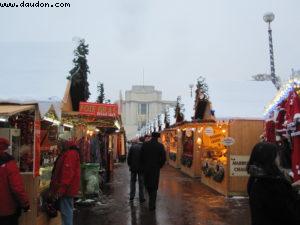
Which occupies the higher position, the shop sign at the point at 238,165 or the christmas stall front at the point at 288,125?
the christmas stall front at the point at 288,125

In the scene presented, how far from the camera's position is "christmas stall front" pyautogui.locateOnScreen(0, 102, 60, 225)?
23.4 ft

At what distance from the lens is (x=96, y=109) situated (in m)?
12.2

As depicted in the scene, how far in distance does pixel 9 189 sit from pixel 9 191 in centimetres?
3

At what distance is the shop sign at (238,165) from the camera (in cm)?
1407

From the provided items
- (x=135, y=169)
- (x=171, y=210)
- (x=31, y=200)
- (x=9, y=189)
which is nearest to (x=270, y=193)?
(x=9, y=189)

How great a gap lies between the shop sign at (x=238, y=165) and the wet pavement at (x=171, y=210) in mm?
894

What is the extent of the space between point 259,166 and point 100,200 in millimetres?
9413

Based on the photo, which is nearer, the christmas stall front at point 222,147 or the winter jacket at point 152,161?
the winter jacket at point 152,161

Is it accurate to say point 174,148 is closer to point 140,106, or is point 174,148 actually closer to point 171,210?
point 171,210

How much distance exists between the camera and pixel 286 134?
8.98m

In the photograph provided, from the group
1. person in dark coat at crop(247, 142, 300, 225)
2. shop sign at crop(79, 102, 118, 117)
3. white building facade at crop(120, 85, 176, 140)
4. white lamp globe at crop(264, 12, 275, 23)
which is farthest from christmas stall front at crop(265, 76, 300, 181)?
white building facade at crop(120, 85, 176, 140)

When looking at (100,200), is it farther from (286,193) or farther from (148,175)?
(286,193)

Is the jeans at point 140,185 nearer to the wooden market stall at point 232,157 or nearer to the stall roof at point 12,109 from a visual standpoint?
the wooden market stall at point 232,157

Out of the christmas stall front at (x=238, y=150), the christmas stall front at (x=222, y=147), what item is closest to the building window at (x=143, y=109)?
the christmas stall front at (x=222, y=147)
